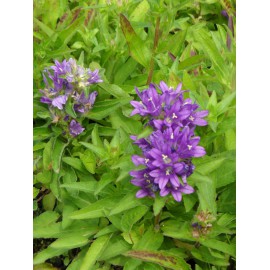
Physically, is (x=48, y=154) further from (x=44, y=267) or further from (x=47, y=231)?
(x=44, y=267)

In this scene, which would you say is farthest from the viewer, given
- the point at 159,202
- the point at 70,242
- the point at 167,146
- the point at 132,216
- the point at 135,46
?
the point at 135,46

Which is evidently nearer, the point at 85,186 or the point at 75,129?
the point at 85,186

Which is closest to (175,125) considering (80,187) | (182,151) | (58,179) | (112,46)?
(182,151)

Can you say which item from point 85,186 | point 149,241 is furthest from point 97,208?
point 149,241

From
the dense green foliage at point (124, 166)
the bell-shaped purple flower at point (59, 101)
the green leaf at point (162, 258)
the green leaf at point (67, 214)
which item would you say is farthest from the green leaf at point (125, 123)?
the green leaf at point (162, 258)

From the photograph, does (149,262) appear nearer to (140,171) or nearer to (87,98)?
(140,171)

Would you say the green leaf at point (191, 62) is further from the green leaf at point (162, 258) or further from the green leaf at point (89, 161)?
the green leaf at point (162, 258)
